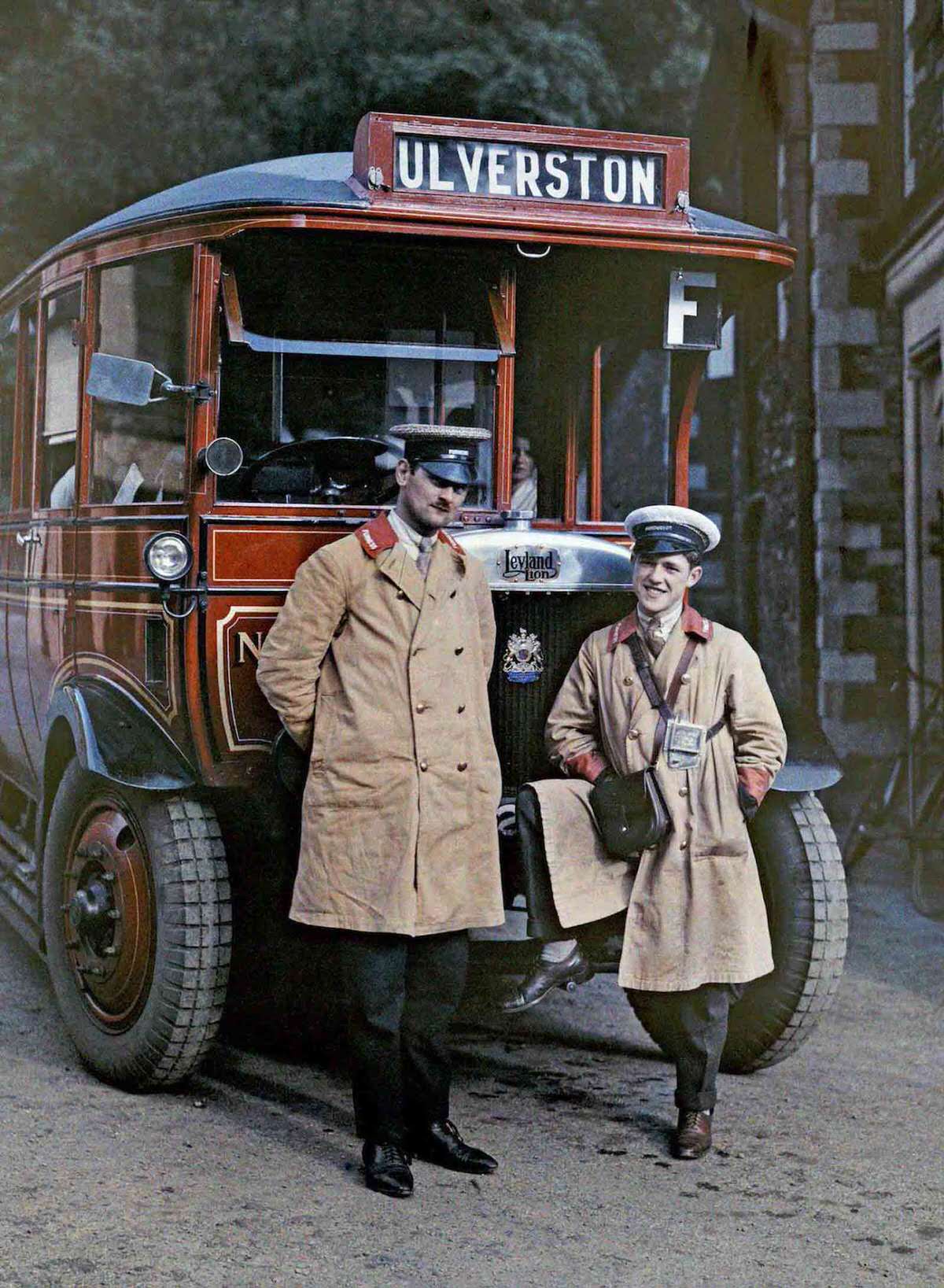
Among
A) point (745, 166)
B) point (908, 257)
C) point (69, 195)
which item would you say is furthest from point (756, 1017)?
point (745, 166)

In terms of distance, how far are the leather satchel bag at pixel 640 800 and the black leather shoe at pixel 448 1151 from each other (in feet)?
2.78

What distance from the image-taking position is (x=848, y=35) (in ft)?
40.4

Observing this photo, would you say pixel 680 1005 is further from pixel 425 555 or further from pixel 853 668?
pixel 853 668

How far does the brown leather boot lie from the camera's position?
4.37 metres

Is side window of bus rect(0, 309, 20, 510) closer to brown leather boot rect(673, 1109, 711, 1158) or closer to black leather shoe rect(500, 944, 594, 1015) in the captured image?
black leather shoe rect(500, 944, 594, 1015)

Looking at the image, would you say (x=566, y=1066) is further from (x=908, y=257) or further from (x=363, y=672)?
(x=908, y=257)

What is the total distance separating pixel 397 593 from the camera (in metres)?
4.26

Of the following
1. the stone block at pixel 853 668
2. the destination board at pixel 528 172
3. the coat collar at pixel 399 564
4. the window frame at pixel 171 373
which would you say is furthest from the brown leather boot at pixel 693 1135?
the stone block at pixel 853 668

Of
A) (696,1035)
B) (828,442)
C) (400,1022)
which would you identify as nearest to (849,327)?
(828,442)

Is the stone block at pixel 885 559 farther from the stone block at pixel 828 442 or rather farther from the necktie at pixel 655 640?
the necktie at pixel 655 640

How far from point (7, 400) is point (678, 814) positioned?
374 cm

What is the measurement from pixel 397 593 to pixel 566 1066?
72.2 inches

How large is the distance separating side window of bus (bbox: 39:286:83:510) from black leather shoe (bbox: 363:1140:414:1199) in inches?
100

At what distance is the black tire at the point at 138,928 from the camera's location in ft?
15.5
